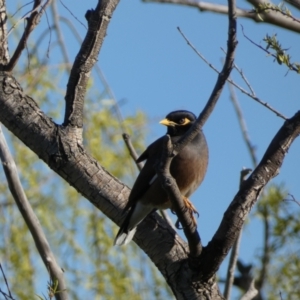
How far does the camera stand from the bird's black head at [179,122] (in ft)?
17.9

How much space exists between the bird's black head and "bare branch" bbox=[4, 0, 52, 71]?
1.77 m

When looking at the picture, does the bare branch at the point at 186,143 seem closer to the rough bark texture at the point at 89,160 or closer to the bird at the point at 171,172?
the rough bark texture at the point at 89,160

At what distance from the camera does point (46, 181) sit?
6879 millimetres

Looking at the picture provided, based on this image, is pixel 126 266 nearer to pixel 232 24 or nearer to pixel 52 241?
pixel 52 241

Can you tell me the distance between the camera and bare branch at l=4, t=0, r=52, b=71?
3.78 meters

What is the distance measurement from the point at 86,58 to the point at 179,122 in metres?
1.78

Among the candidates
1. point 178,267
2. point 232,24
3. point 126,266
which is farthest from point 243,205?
point 126,266

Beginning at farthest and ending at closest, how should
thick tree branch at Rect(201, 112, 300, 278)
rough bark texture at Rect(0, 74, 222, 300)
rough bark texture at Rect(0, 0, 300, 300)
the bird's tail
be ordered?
the bird's tail → rough bark texture at Rect(0, 74, 222, 300) → rough bark texture at Rect(0, 0, 300, 300) → thick tree branch at Rect(201, 112, 300, 278)

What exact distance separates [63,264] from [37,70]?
172 centimetres

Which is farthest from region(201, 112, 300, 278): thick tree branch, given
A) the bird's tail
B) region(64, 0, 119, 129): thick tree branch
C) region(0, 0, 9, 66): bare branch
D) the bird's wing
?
region(0, 0, 9, 66): bare branch

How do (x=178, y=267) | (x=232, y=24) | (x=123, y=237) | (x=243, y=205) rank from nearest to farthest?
(x=232, y=24) → (x=243, y=205) → (x=178, y=267) → (x=123, y=237)

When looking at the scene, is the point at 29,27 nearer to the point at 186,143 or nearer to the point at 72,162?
the point at 72,162

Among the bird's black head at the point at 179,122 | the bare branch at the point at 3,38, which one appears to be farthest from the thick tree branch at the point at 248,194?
the bird's black head at the point at 179,122

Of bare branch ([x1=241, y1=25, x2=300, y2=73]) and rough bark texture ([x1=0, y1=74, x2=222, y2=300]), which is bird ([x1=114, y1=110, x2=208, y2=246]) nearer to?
rough bark texture ([x1=0, y1=74, x2=222, y2=300])
